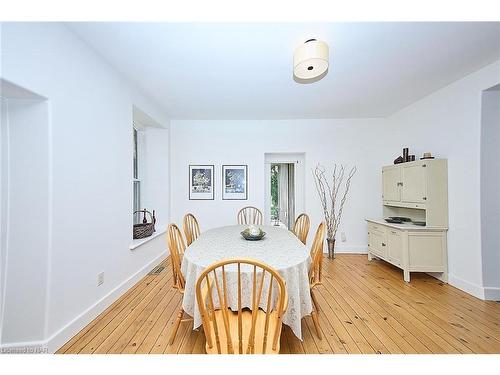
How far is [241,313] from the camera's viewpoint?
1230 millimetres

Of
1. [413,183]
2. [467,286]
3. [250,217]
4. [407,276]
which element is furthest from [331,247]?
[467,286]

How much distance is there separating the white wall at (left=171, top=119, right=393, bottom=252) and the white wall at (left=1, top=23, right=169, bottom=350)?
1742 mm

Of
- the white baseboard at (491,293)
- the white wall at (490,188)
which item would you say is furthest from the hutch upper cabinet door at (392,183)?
the white baseboard at (491,293)

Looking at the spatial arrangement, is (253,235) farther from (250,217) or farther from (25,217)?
(250,217)

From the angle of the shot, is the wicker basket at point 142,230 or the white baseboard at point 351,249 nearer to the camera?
the wicker basket at point 142,230

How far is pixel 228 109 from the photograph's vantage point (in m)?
3.92

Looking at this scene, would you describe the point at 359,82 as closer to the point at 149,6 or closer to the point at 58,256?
the point at 149,6

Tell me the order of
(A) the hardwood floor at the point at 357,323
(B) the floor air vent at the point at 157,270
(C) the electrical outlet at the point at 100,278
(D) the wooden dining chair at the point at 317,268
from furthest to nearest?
1. (B) the floor air vent at the point at 157,270
2. (C) the electrical outlet at the point at 100,278
3. (D) the wooden dining chair at the point at 317,268
4. (A) the hardwood floor at the point at 357,323

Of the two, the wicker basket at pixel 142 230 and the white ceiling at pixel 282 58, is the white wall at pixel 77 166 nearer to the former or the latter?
the white ceiling at pixel 282 58

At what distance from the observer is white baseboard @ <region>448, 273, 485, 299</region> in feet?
8.61

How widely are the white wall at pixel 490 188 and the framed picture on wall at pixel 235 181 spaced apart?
334 centimetres

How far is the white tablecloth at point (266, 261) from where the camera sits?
153 cm

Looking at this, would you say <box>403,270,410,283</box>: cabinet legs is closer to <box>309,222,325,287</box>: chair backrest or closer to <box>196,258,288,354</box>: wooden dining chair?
<box>309,222,325,287</box>: chair backrest
